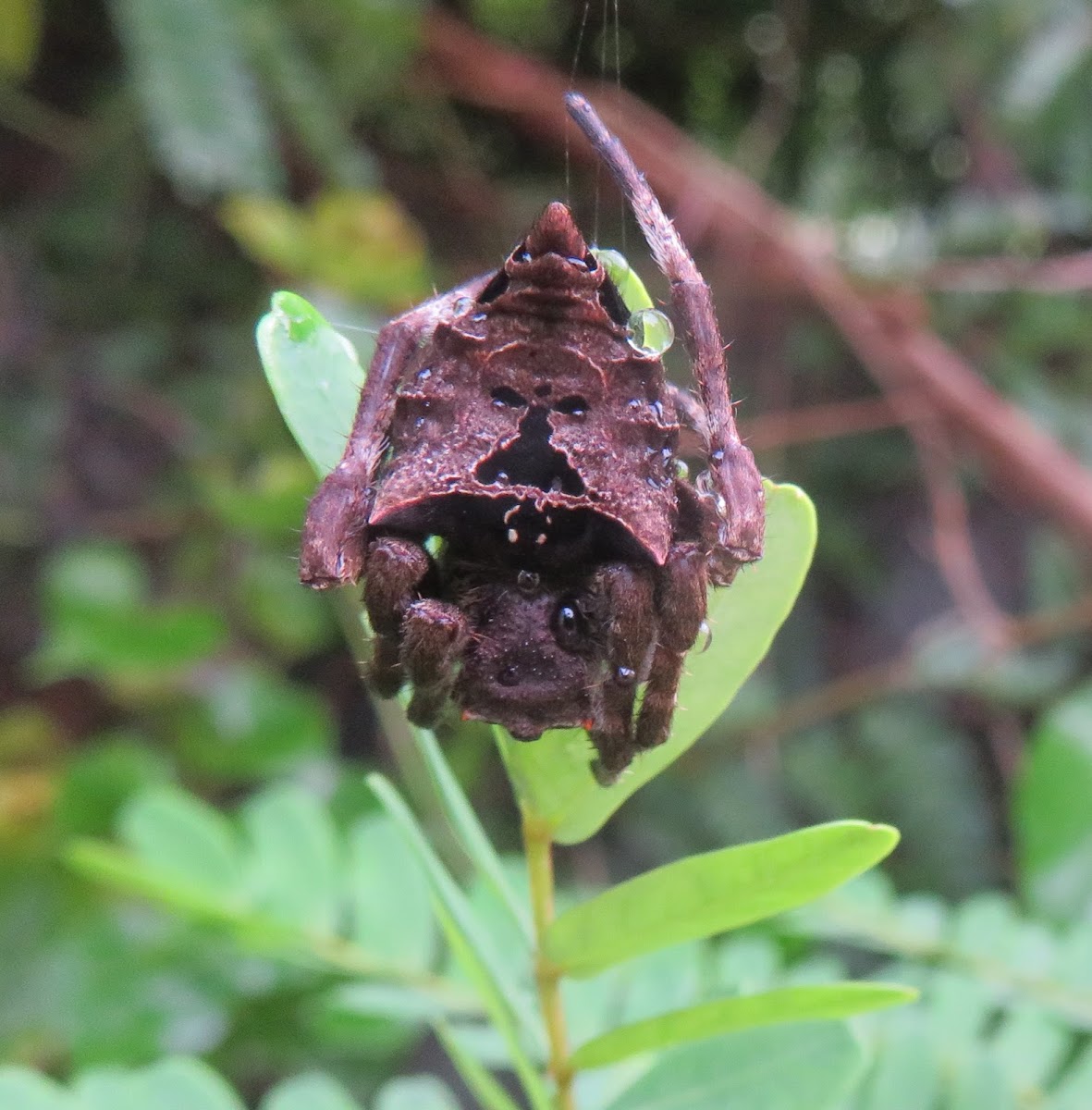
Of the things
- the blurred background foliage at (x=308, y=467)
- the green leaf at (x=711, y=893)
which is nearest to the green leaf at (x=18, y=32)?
the blurred background foliage at (x=308, y=467)

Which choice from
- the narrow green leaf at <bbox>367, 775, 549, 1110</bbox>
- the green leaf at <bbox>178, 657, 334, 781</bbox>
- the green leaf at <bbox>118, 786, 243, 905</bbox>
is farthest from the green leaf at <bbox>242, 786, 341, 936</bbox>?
the green leaf at <bbox>178, 657, 334, 781</bbox>

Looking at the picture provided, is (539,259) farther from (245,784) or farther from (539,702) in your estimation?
(245,784)

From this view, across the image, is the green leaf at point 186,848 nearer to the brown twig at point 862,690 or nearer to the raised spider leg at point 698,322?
the raised spider leg at point 698,322

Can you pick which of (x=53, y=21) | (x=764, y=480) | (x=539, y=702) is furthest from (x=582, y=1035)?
(x=53, y=21)

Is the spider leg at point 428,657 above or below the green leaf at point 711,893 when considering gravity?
above

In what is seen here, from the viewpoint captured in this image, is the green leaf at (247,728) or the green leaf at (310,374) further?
the green leaf at (247,728)

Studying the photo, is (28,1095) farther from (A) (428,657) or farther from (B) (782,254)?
(B) (782,254)
